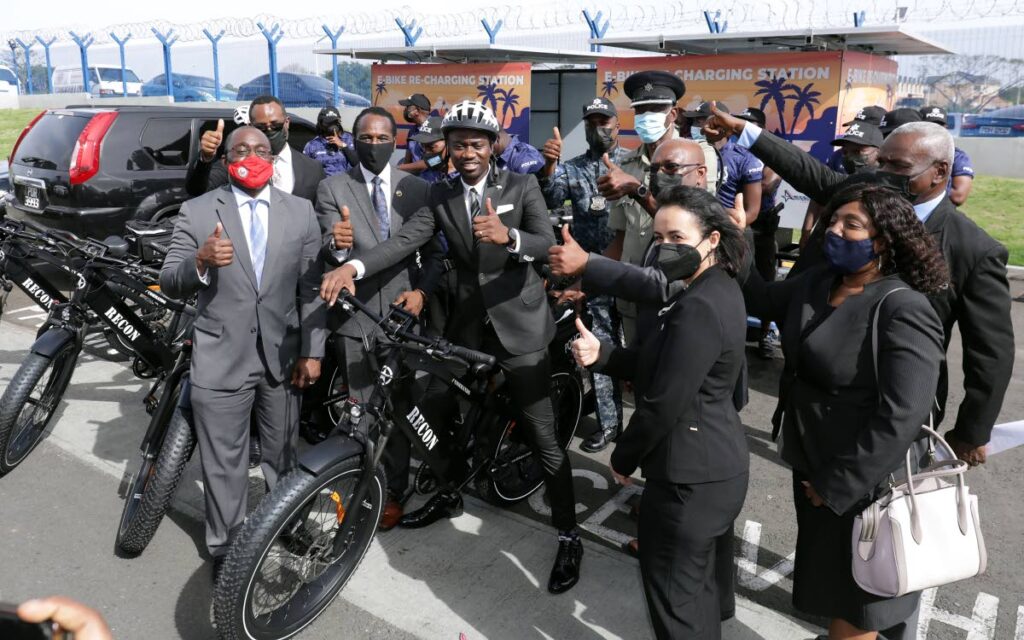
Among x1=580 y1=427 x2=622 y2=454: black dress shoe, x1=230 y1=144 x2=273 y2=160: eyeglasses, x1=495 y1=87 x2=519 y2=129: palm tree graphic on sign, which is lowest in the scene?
x1=580 y1=427 x2=622 y2=454: black dress shoe

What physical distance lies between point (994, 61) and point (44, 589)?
16.1m

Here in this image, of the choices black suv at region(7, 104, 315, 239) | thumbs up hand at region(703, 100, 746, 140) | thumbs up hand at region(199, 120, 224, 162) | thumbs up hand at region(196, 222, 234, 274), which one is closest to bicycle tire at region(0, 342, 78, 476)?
thumbs up hand at region(199, 120, 224, 162)

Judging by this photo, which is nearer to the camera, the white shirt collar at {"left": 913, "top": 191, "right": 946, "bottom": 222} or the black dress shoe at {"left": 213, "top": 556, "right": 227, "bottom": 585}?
the white shirt collar at {"left": 913, "top": 191, "right": 946, "bottom": 222}

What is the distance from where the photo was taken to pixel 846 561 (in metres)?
2.66

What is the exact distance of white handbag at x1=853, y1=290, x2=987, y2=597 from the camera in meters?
2.45

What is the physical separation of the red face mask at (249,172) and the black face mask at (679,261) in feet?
6.07

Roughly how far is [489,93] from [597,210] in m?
7.78

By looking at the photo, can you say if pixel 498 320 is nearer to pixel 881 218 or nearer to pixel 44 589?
pixel 881 218

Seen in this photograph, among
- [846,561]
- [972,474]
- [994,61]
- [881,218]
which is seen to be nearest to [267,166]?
[881,218]

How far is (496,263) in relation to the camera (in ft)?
12.1

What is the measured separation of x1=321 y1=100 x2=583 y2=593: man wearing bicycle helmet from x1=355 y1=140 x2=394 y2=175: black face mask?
42 cm

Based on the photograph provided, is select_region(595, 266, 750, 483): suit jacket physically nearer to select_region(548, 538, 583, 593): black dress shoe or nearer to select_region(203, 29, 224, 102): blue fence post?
select_region(548, 538, 583, 593): black dress shoe

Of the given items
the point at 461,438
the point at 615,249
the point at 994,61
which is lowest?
the point at 461,438

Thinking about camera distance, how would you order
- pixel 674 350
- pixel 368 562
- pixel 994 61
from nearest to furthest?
1. pixel 674 350
2. pixel 368 562
3. pixel 994 61
